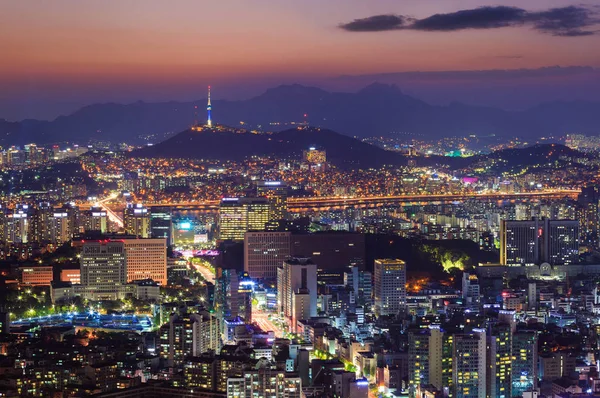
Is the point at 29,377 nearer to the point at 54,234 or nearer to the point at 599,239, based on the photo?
the point at 54,234

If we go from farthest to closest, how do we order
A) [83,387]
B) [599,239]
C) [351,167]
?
[351,167], [599,239], [83,387]

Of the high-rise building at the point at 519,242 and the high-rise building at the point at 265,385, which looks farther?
the high-rise building at the point at 519,242

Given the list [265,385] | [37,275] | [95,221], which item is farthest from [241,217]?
[265,385]

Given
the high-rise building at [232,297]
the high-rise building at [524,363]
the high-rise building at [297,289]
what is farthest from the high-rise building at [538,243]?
the high-rise building at [524,363]

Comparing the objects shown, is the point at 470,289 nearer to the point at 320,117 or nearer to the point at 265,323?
the point at 265,323

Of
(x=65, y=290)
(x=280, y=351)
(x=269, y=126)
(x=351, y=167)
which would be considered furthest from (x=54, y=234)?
(x=269, y=126)

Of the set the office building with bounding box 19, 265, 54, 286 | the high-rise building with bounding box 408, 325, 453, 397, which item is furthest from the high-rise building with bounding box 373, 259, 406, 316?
the office building with bounding box 19, 265, 54, 286

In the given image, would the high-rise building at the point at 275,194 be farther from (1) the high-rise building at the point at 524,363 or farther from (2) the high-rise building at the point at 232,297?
(1) the high-rise building at the point at 524,363
